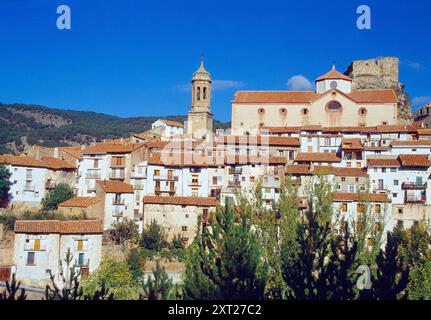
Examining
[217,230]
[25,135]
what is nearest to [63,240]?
[217,230]

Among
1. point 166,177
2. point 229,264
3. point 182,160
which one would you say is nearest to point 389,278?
point 229,264

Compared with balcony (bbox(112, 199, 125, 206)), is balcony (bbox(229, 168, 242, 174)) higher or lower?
higher

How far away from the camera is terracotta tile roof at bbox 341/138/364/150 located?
161ft

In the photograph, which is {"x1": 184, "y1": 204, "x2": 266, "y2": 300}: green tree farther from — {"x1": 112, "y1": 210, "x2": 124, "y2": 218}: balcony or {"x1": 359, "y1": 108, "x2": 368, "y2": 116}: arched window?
{"x1": 359, "y1": 108, "x2": 368, "y2": 116}: arched window

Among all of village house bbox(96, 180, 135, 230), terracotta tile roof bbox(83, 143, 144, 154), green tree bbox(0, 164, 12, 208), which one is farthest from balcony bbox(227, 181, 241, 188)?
green tree bbox(0, 164, 12, 208)

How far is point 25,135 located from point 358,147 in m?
75.2

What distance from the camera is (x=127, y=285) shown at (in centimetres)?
3278

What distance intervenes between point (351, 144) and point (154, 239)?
21.6 m

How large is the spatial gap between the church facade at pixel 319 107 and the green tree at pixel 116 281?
32.9 metres

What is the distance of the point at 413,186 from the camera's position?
43.6 m

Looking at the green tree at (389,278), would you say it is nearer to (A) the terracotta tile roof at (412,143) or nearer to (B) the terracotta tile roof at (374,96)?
(A) the terracotta tile roof at (412,143)

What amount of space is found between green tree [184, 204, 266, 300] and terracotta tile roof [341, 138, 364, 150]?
91.3ft

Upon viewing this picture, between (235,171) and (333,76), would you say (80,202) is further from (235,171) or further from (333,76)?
(333,76)

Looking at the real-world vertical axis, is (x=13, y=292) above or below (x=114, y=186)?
below
